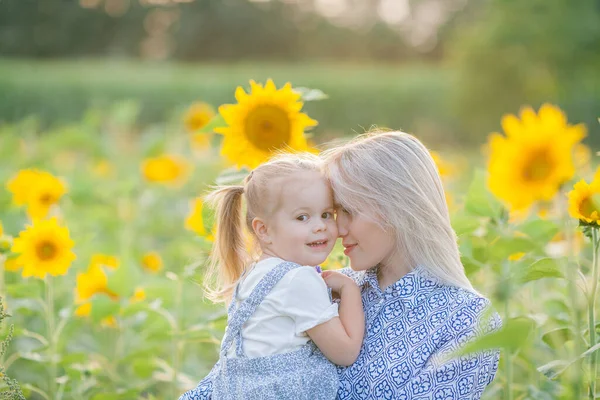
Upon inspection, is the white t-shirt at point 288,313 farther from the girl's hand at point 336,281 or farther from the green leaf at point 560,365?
the green leaf at point 560,365

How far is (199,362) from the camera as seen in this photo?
3.08 metres

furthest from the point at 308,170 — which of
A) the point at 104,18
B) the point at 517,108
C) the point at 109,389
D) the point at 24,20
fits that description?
the point at 104,18

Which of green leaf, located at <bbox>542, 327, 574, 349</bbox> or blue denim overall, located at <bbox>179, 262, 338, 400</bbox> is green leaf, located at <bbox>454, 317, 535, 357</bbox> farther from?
green leaf, located at <bbox>542, 327, 574, 349</bbox>

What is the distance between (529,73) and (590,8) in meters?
1.84

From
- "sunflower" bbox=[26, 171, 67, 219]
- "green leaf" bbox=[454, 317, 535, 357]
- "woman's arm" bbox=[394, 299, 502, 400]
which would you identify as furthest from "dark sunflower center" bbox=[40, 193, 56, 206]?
"green leaf" bbox=[454, 317, 535, 357]

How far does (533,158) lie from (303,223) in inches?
20.2

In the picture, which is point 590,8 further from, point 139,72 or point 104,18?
point 104,18

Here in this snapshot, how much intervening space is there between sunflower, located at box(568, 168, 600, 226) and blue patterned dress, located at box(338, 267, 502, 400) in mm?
284

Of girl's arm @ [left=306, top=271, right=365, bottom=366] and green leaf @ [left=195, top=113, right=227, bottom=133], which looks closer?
girl's arm @ [left=306, top=271, right=365, bottom=366]

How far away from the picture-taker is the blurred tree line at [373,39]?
1498 cm

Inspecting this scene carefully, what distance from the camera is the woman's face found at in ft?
5.79

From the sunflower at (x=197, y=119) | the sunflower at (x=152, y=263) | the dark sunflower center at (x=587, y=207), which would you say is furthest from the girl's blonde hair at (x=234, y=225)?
the sunflower at (x=197, y=119)

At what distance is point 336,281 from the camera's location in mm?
1771

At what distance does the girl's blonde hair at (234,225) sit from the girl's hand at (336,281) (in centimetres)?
20
